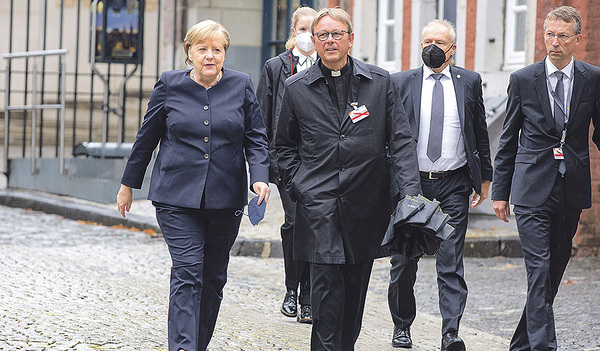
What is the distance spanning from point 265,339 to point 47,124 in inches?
747

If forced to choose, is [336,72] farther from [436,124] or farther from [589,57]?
[589,57]

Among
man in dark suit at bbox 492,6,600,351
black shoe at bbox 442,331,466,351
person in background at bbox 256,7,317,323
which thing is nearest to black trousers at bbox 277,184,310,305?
person in background at bbox 256,7,317,323

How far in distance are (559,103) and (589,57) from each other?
504 cm

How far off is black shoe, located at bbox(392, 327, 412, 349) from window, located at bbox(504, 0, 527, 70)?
735cm

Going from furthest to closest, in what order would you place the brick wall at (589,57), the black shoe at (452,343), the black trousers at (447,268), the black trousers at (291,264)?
1. the brick wall at (589,57)
2. the black trousers at (291,264)
3. the black trousers at (447,268)
4. the black shoe at (452,343)

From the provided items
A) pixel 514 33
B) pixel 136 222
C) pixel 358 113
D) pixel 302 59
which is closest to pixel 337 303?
pixel 358 113

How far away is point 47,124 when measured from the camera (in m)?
24.4

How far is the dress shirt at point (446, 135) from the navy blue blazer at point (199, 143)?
1.24m

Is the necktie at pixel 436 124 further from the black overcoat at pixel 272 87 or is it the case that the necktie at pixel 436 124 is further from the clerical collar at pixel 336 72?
the clerical collar at pixel 336 72

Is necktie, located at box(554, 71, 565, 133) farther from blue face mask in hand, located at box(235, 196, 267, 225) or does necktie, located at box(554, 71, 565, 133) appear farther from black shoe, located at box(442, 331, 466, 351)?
blue face mask in hand, located at box(235, 196, 267, 225)

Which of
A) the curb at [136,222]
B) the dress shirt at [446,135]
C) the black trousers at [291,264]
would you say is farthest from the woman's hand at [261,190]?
the curb at [136,222]

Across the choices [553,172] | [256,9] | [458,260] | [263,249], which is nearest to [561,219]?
[553,172]

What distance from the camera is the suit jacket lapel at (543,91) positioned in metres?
5.91

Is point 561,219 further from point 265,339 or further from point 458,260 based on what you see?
point 265,339
